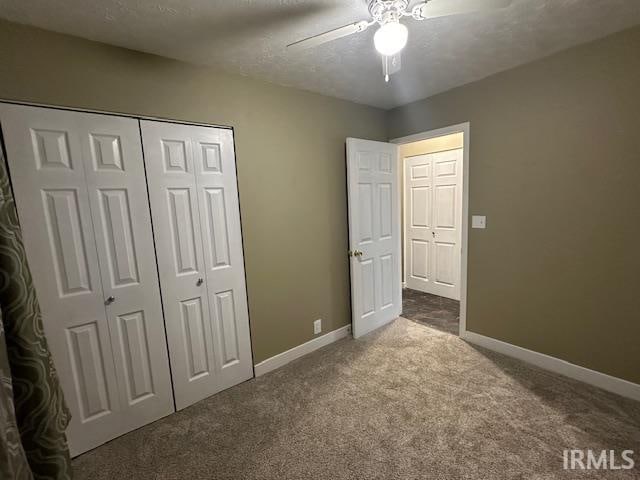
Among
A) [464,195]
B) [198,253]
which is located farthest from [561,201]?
[198,253]

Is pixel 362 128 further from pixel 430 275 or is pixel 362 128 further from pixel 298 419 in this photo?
pixel 298 419

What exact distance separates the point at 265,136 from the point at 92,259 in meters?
1.43

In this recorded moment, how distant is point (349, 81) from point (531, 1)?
121cm

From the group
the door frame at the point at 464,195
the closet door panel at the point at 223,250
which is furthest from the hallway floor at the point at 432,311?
the closet door panel at the point at 223,250

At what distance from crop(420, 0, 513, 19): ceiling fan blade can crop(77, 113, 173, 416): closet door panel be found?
1.67m

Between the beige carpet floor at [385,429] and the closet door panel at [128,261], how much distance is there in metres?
0.28

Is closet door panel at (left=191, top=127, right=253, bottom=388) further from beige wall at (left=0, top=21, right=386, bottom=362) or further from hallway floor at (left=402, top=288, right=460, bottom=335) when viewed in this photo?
hallway floor at (left=402, top=288, right=460, bottom=335)

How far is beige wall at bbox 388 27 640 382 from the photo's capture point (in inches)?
73.4

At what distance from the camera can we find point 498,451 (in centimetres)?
160

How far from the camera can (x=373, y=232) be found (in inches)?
118

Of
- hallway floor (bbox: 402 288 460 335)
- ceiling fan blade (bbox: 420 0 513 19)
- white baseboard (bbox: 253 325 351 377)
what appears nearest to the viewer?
ceiling fan blade (bbox: 420 0 513 19)

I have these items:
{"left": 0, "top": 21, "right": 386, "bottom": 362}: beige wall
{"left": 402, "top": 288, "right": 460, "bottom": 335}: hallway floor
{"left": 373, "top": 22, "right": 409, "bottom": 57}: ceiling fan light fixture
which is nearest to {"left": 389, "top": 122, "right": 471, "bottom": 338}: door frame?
{"left": 402, "top": 288, "right": 460, "bottom": 335}: hallway floor

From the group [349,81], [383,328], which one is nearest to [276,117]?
[349,81]

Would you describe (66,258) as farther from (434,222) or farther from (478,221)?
(434,222)
